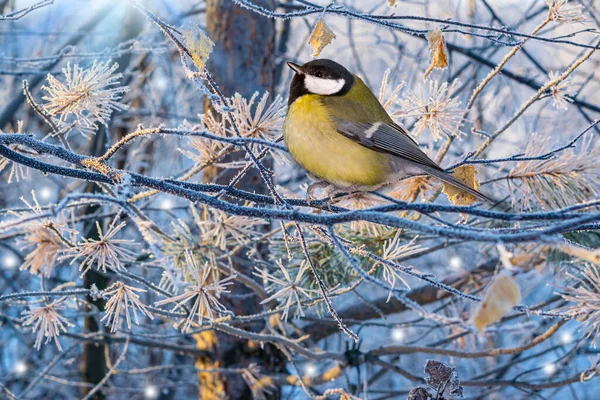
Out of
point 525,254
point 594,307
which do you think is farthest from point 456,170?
point 525,254

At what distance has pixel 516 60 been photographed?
187 inches

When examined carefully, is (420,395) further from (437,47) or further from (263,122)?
(263,122)

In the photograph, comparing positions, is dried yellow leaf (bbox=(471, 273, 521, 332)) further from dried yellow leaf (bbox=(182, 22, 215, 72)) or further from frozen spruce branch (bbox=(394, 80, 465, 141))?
frozen spruce branch (bbox=(394, 80, 465, 141))

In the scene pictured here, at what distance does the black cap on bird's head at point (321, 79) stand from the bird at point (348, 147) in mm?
76

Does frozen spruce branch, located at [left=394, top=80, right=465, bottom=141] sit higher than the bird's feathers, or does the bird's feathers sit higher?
frozen spruce branch, located at [left=394, top=80, right=465, bottom=141]

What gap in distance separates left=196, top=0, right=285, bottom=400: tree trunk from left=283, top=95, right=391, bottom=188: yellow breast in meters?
1.02

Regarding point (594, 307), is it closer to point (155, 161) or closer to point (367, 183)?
point (367, 183)

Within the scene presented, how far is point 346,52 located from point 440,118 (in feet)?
13.3

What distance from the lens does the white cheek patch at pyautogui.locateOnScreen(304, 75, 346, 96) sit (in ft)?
7.29

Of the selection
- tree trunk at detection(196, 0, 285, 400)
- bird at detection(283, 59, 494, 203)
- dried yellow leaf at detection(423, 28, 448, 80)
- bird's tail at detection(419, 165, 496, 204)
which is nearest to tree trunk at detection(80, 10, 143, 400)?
tree trunk at detection(196, 0, 285, 400)

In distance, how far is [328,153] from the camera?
198 centimetres

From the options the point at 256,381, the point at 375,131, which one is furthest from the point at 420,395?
the point at 256,381

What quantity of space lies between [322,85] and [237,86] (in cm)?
91

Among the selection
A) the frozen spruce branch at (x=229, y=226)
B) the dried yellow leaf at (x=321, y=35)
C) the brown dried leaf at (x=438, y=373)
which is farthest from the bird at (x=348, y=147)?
the brown dried leaf at (x=438, y=373)
